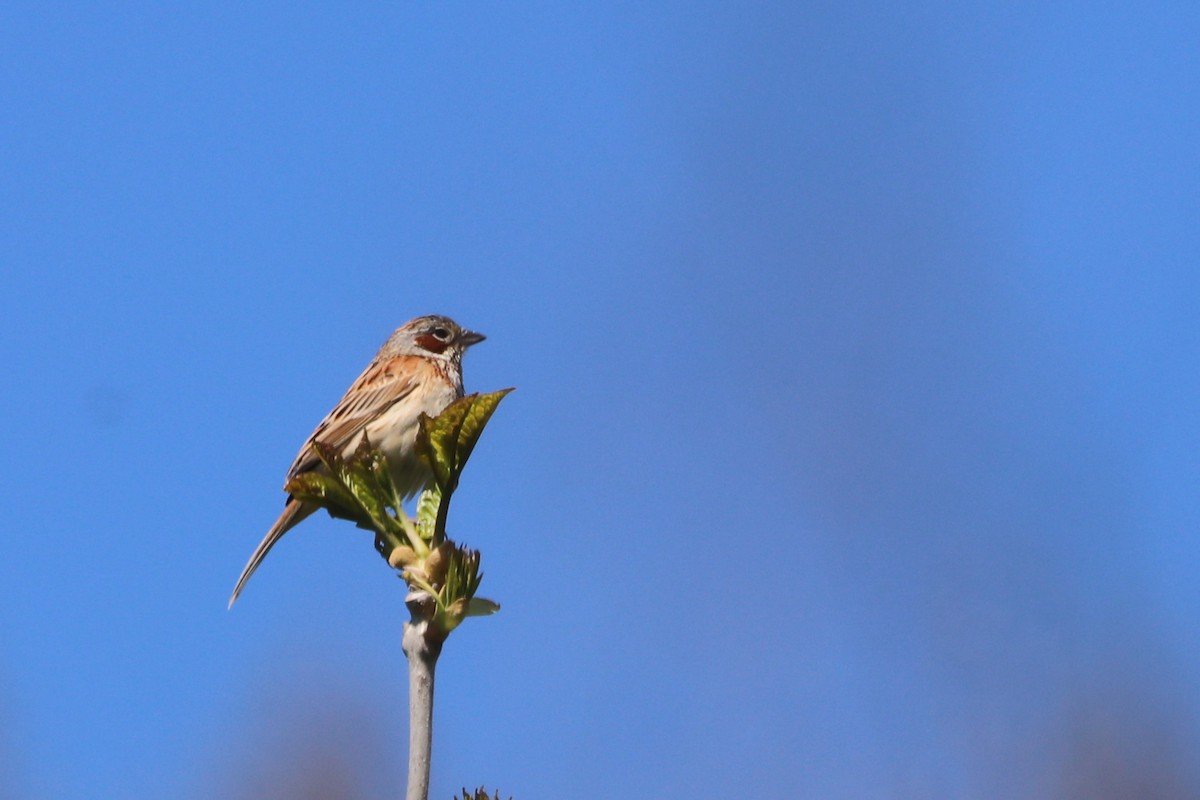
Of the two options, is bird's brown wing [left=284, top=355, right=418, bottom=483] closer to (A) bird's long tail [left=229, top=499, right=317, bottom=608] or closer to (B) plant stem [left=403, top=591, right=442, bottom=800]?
(A) bird's long tail [left=229, top=499, right=317, bottom=608]

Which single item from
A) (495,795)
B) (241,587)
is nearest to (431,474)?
(495,795)

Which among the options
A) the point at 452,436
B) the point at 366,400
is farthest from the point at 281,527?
the point at 452,436

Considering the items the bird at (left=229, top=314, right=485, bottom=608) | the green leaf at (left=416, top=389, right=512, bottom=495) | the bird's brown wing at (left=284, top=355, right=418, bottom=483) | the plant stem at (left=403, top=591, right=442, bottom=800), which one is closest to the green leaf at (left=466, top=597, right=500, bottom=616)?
the plant stem at (left=403, top=591, right=442, bottom=800)

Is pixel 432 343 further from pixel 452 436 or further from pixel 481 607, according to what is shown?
pixel 481 607

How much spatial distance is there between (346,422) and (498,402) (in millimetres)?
3924

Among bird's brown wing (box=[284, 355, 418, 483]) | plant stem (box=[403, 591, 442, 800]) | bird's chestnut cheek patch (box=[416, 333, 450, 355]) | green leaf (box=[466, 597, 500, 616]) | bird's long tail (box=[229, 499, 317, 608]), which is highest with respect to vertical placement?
bird's chestnut cheek patch (box=[416, 333, 450, 355])

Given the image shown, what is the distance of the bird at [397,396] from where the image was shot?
555 cm

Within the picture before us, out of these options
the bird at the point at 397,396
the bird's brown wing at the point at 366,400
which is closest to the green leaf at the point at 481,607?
the bird at the point at 397,396

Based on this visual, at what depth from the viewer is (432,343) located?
6.80 meters

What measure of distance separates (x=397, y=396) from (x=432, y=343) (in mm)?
620

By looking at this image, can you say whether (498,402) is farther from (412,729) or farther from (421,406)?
(421,406)

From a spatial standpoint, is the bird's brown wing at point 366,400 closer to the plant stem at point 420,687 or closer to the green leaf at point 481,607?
the green leaf at point 481,607

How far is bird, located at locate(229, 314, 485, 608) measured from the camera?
18.2 ft

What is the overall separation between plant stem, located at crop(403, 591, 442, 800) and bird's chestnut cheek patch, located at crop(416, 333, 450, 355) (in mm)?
4770
